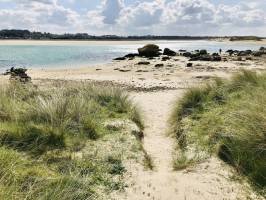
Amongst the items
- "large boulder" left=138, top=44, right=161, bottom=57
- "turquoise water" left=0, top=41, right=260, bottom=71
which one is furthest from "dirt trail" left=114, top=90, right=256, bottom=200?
"large boulder" left=138, top=44, right=161, bottom=57

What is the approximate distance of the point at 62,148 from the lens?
23.6 feet

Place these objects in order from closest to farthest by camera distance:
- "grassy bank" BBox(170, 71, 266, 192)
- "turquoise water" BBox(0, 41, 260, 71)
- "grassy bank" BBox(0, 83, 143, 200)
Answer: "grassy bank" BBox(0, 83, 143, 200)
"grassy bank" BBox(170, 71, 266, 192)
"turquoise water" BBox(0, 41, 260, 71)

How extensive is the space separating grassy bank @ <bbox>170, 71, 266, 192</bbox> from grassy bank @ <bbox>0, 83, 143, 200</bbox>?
1.04m

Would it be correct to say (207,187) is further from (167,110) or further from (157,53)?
(157,53)

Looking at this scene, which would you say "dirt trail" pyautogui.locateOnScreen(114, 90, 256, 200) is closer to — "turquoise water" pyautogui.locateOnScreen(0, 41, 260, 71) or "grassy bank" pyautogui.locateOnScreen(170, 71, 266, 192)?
"grassy bank" pyautogui.locateOnScreen(170, 71, 266, 192)

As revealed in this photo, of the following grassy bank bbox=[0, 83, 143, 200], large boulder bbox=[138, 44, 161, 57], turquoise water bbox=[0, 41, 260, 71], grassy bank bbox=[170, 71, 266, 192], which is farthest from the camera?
large boulder bbox=[138, 44, 161, 57]

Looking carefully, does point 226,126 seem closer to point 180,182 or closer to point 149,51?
point 180,182

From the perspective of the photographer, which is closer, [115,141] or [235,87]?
[115,141]

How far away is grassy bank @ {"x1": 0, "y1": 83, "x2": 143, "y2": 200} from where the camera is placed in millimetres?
5227

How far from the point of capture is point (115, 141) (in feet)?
26.5

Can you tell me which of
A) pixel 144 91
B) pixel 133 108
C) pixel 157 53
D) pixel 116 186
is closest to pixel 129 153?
pixel 116 186

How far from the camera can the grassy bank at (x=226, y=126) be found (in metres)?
6.64

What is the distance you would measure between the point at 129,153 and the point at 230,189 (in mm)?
2096

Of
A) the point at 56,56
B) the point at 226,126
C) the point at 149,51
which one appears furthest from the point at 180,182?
the point at 56,56
